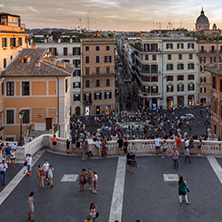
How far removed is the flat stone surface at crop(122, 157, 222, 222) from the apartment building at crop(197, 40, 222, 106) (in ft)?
191

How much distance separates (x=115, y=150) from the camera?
2367 cm

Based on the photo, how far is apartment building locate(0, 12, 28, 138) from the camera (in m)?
35.9

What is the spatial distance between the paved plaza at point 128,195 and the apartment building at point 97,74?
4684cm

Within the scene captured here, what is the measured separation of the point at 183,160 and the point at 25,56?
908 inches

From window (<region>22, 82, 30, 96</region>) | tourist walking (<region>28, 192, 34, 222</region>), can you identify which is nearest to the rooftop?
window (<region>22, 82, 30, 96</region>)

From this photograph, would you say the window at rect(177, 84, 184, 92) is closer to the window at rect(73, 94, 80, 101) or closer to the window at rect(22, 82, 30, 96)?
the window at rect(73, 94, 80, 101)

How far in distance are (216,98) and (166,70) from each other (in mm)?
33364

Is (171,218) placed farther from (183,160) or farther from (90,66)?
(90,66)

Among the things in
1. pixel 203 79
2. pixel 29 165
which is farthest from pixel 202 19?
pixel 29 165

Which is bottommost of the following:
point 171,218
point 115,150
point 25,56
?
point 171,218

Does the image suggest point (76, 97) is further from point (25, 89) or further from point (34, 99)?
point (25, 89)

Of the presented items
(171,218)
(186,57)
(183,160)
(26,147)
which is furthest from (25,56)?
(186,57)

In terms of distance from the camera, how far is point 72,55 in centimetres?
6719

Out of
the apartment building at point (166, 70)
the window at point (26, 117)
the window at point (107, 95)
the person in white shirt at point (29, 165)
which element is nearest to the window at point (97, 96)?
the window at point (107, 95)
